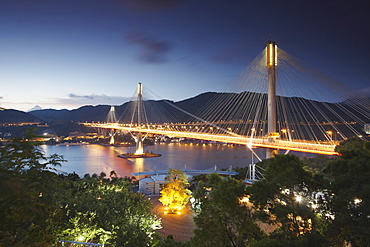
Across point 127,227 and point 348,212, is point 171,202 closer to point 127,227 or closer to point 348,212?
point 127,227

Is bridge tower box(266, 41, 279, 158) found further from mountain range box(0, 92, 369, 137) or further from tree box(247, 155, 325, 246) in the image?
mountain range box(0, 92, 369, 137)

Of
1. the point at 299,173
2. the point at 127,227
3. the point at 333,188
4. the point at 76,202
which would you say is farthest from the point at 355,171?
the point at 76,202

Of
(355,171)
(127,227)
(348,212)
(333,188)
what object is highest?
(355,171)

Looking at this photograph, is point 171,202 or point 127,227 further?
point 171,202

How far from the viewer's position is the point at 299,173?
3.12 m

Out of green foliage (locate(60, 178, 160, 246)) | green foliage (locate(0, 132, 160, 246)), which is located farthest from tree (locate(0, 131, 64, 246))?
green foliage (locate(60, 178, 160, 246))

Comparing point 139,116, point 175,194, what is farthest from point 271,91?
point 139,116

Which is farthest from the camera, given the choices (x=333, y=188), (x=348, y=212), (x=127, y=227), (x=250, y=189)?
(x=127, y=227)

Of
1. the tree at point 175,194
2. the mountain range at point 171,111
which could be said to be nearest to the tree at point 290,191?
the tree at point 175,194

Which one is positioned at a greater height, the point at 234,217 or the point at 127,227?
the point at 234,217

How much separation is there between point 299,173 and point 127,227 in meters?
2.60

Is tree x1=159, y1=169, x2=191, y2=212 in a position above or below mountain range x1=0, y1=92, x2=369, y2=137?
below

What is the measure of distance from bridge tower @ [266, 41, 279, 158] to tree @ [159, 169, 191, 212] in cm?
438

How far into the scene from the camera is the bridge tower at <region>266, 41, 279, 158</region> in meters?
11.3
